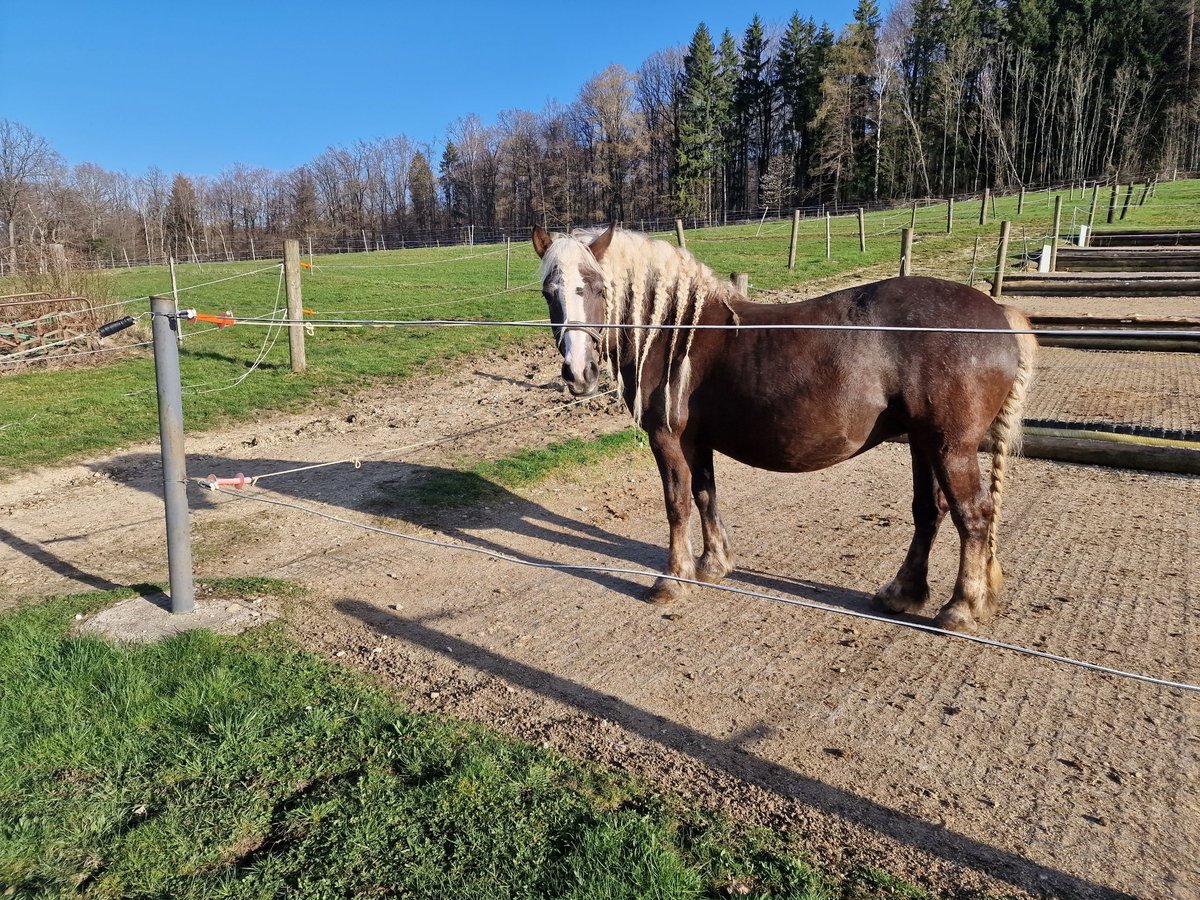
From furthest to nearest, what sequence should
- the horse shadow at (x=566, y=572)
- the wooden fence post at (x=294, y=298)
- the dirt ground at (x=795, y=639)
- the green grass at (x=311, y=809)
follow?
the wooden fence post at (x=294, y=298)
the dirt ground at (x=795, y=639)
the horse shadow at (x=566, y=572)
the green grass at (x=311, y=809)

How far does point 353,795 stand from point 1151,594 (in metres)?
4.43

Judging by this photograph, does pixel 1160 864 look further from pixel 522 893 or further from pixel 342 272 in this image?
pixel 342 272

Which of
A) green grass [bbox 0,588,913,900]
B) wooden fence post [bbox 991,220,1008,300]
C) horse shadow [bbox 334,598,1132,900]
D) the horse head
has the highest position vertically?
wooden fence post [bbox 991,220,1008,300]

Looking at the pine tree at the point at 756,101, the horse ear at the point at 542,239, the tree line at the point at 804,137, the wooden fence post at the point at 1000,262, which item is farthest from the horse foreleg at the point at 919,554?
the pine tree at the point at 756,101

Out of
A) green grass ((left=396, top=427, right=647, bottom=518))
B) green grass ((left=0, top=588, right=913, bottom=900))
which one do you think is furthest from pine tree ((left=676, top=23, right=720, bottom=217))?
green grass ((left=0, top=588, right=913, bottom=900))

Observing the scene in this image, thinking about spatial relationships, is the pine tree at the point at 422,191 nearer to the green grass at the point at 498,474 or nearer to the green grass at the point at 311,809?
the green grass at the point at 498,474

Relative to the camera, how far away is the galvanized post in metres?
4.00

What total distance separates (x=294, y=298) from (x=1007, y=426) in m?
10.4

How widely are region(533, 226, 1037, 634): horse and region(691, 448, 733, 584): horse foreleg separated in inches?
7.4

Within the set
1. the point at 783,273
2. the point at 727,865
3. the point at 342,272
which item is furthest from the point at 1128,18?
the point at 727,865

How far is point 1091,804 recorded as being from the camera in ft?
8.50

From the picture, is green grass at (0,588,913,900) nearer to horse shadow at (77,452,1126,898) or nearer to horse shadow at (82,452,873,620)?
horse shadow at (77,452,1126,898)

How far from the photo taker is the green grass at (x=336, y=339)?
9.05 meters

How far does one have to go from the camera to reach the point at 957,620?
3.94 meters
